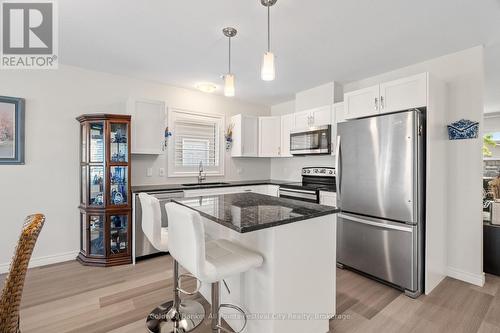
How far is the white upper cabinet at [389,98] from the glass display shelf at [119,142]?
9.61 feet

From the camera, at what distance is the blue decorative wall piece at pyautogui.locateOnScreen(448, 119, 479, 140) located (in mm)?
2654

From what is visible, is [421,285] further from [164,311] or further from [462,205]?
[164,311]

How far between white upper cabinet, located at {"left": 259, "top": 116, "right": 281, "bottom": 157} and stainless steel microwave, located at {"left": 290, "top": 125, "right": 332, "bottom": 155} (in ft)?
1.45

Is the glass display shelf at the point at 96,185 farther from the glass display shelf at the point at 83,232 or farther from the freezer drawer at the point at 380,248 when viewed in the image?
the freezer drawer at the point at 380,248

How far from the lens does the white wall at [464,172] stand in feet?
8.75

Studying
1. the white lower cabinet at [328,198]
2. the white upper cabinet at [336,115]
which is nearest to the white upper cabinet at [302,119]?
the white upper cabinet at [336,115]

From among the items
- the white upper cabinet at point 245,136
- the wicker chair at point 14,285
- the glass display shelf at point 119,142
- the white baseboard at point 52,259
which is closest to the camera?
the wicker chair at point 14,285

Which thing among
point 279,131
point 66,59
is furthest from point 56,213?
point 279,131

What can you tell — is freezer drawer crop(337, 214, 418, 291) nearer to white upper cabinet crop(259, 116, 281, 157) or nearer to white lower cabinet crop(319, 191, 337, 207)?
white lower cabinet crop(319, 191, 337, 207)

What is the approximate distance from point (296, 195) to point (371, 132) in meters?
1.52

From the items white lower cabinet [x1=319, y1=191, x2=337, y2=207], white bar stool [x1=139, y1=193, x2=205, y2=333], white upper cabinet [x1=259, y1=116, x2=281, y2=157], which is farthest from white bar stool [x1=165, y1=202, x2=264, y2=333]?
white upper cabinet [x1=259, y1=116, x2=281, y2=157]

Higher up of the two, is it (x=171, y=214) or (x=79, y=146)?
(x=79, y=146)

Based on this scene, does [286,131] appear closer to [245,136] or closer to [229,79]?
[245,136]

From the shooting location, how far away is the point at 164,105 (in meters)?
3.71
